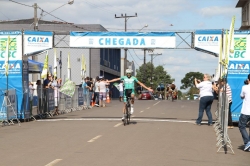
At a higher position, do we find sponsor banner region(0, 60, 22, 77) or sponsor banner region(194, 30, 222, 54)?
sponsor banner region(194, 30, 222, 54)

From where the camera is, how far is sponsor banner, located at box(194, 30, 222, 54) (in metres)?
20.5

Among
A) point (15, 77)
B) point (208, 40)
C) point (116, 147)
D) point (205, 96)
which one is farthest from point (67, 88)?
point (116, 147)

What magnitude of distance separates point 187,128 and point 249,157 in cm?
617

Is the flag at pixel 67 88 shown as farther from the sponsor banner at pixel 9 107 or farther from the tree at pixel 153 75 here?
→ the tree at pixel 153 75

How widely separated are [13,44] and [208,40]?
836 centimetres

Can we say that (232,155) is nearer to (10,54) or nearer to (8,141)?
(8,141)

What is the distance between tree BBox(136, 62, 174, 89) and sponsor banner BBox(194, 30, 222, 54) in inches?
3266

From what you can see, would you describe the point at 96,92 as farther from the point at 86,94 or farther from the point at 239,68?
the point at 239,68

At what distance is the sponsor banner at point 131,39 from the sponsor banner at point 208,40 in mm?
1077

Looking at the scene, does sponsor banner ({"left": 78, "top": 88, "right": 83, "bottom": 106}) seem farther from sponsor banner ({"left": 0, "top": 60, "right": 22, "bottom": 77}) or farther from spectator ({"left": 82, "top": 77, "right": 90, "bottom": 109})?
sponsor banner ({"left": 0, "top": 60, "right": 22, "bottom": 77})

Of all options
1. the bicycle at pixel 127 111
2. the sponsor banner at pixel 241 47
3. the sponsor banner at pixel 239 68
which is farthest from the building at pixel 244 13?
the bicycle at pixel 127 111

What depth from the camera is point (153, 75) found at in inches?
4756

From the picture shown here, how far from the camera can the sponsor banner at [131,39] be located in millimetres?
21328

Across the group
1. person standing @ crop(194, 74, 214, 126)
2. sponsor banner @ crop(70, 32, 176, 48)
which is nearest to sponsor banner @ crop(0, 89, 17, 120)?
sponsor banner @ crop(70, 32, 176, 48)
